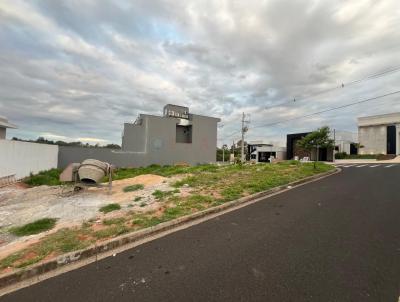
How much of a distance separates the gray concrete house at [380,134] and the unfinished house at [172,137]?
3486cm

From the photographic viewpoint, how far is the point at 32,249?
180 inches

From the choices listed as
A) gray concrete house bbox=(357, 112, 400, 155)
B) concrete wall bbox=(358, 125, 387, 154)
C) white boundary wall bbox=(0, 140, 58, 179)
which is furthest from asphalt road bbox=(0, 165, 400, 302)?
concrete wall bbox=(358, 125, 387, 154)

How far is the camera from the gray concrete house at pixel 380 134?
49125mm

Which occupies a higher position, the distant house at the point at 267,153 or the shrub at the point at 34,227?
the distant house at the point at 267,153

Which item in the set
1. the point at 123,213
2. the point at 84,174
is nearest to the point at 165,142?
the point at 84,174

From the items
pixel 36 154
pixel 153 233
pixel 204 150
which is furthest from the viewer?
pixel 204 150

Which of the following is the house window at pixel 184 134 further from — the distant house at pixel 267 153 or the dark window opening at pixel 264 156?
the dark window opening at pixel 264 156

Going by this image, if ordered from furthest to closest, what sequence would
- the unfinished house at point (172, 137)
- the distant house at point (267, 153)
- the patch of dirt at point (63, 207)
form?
the distant house at point (267, 153), the unfinished house at point (172, 137), the patch of dirt at point (63, 207)

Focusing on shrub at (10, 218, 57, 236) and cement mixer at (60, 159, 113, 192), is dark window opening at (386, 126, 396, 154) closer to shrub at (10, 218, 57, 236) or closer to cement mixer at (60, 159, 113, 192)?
cement mixer at (60, 159, 113, 192)

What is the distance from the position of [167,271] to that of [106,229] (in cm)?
224

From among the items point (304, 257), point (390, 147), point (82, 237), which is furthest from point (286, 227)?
point (390, 147)

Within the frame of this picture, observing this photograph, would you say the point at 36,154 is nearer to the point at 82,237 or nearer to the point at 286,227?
the point at 82,237

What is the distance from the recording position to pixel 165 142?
38375mm

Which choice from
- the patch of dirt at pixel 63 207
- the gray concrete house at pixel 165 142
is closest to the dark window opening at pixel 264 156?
the gray concrete house at pixel 165 142
